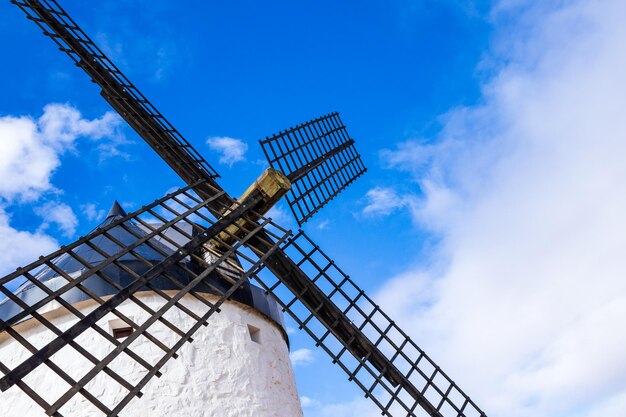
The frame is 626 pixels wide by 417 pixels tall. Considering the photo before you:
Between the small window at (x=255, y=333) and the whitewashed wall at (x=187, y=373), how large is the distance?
4cm

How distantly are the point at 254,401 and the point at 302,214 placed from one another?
3.11 meters

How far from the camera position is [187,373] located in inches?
235

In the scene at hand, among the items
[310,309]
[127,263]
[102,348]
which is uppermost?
[310,309]

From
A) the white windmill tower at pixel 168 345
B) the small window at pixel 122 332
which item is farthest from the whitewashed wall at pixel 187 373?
the small window at pixel 122 332

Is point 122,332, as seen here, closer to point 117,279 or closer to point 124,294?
point 117,279

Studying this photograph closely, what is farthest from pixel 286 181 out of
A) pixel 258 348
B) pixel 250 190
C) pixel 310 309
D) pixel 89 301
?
pixel 89 301

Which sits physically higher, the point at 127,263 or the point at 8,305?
the point at 127,263

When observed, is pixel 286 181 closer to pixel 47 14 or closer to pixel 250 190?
pixel 250 190

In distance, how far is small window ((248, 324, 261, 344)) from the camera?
22.8 ft

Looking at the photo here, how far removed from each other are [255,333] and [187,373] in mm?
1233

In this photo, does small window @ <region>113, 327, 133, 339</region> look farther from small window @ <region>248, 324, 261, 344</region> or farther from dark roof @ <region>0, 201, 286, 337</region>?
small window @ <region>248, 324, 261, 344</region>

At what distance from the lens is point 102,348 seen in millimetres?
5898

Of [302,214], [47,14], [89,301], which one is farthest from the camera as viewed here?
[302,214]

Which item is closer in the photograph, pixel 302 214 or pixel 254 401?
pixel 254 401
